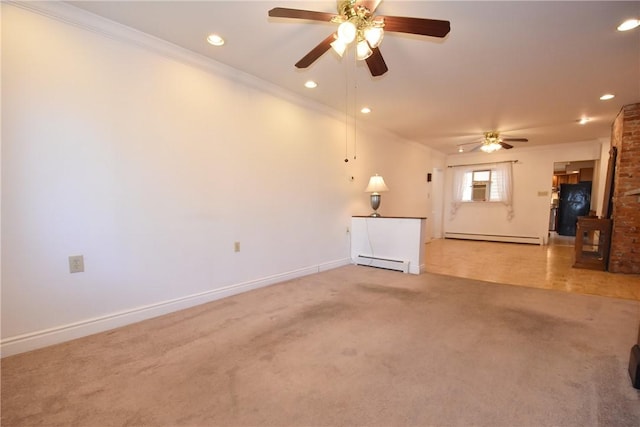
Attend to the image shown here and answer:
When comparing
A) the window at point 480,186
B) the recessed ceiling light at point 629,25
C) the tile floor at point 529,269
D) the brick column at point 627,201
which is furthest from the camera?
the window at point 480,186

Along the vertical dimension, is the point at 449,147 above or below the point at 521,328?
above

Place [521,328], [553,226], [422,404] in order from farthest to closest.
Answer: [553,226] < [521,328] < [422,404]

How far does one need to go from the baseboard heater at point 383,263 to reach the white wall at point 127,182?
1.27 meters

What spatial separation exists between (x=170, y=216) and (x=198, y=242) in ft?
1.22

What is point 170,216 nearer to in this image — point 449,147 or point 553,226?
point 449,147

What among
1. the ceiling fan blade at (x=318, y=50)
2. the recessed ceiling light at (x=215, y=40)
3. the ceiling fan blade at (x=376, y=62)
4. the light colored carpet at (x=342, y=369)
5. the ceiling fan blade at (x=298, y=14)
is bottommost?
the light colored carpet at (x=342, y=369)

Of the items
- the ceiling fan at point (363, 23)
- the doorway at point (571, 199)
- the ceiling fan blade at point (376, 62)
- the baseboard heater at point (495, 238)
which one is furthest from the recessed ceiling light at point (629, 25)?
the doorway at point (571, 199)

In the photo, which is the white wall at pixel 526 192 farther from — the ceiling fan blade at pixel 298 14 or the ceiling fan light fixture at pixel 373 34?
the ceiling fan blade at pixel 298 14

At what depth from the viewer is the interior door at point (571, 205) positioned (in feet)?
27.5

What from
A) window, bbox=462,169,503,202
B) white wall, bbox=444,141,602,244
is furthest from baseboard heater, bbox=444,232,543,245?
window, bbox=462,169,503,202

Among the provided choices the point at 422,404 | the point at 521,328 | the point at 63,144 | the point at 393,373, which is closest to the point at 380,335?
the point at 393,373

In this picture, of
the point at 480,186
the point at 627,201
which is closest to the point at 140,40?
the point at 627,201

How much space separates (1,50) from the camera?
5.81 ft

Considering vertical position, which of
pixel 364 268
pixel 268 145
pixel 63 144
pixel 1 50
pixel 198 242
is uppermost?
pixel 1 50
